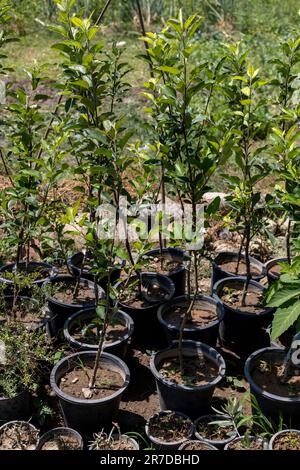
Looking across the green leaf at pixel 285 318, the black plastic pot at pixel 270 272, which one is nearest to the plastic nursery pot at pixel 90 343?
the green leaf at pixel 285 318

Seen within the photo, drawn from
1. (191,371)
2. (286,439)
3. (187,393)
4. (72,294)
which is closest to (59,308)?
(72,294)

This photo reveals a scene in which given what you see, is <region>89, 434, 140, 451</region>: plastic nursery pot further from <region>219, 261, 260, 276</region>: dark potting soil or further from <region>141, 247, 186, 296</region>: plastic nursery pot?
<region>219, 261, 260, 276</region>: dark potting soil

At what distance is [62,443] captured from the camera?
2779mm

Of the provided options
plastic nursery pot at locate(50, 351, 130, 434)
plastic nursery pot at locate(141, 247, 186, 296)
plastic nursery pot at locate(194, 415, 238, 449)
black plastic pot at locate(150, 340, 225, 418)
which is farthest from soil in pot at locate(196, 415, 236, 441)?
plastic nursery pot at locate(141, 247, 186, 296)

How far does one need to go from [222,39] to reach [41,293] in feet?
25.2

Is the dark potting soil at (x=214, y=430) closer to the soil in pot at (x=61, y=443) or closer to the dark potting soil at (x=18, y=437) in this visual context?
the soil in pot at (x=61, y=443)

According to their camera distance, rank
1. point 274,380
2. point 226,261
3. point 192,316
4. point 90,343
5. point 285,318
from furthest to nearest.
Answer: point 226,261 → point 192,316 → point 90,343 → point 274,380 → point 285,318

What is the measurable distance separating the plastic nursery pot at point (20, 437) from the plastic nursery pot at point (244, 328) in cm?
143

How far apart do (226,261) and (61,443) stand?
2.05m

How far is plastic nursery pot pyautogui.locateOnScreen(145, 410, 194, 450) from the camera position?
9.14 feet

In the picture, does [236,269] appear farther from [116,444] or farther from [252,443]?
[116,444]

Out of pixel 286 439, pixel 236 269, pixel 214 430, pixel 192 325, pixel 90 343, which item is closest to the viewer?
pixel 286 439

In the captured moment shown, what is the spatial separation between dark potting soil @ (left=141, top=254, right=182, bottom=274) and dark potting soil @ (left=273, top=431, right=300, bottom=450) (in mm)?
1548

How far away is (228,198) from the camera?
3465 mm
